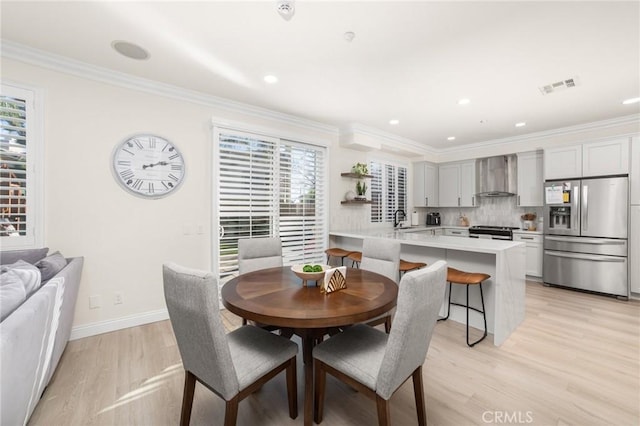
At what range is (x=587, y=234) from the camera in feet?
13.2

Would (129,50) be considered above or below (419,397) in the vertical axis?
above

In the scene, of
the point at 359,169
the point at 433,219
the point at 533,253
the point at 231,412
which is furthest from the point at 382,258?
the point at 433,219

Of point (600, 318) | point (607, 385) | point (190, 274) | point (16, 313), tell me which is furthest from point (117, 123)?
point (600, 318)

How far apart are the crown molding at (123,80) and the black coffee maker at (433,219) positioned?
13.3 feet

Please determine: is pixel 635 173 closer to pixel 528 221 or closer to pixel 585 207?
pixel 585 207

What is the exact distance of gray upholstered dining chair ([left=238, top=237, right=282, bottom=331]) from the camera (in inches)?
104

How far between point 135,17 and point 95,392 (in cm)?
265

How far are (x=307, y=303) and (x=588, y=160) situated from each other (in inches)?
195

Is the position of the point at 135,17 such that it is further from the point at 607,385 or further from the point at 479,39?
the point at 607,385

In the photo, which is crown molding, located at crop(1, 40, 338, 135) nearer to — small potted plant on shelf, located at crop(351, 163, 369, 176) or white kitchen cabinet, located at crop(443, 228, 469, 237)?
small potted plant on shelf, located at crop(351, 163, 369, 176)

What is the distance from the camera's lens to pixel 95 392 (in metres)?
1.90

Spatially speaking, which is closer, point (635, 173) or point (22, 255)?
point (22, 255)

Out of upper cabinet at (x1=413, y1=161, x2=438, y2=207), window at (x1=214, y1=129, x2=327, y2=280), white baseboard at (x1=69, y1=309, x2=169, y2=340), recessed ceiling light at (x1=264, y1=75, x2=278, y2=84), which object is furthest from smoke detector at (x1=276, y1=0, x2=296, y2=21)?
upper cabinet at (x1=413, y1=161, x2=438, y2=207)

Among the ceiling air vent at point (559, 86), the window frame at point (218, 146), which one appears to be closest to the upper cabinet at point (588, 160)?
the ceiling air vent at point (559, 86)
